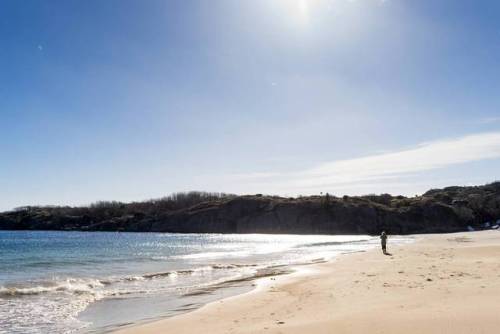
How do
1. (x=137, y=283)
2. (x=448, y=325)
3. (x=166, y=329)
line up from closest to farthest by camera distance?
1. (x=448, y=325)
2. (x=166, y=329)
3. (x=137, y=283)

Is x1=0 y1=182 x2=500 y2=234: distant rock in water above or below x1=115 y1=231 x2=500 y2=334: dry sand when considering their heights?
above

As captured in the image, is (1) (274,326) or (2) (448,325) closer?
(2) (448,325)

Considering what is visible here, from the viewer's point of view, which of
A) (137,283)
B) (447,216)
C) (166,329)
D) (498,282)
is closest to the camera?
(166,329)

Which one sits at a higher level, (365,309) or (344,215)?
(344,215)

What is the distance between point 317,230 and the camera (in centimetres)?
15575

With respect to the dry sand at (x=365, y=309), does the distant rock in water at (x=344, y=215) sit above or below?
above

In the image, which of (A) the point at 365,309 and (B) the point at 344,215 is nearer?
(A) the point at 365,309

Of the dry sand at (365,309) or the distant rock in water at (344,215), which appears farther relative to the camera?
the distant rock in water at (344,215)

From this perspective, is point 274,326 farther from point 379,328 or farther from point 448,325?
point 448,325

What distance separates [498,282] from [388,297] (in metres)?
4.40

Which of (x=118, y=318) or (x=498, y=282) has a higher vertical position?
(x=498, y=282)

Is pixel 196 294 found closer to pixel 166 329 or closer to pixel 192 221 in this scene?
pixel 166 329

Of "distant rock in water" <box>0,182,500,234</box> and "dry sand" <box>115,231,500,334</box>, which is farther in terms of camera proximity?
"distant rock in water" <box>0,182,500,234</box>

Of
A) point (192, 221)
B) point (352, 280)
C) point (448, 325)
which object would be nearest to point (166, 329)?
point (448, 325)
